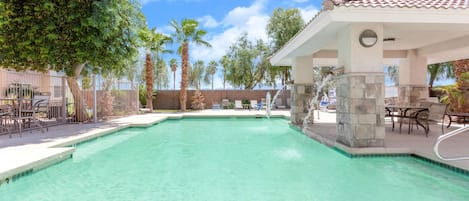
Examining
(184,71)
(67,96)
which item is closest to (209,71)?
(184,71)

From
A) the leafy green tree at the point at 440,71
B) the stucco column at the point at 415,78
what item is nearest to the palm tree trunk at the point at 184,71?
the stucco column at the point at 415,78

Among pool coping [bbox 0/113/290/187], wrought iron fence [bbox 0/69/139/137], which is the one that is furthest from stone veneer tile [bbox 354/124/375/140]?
wrought iron fence [bbox 0/69/139/137]

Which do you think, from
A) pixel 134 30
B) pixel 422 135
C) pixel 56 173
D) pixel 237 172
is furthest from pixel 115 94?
pixel 422 135

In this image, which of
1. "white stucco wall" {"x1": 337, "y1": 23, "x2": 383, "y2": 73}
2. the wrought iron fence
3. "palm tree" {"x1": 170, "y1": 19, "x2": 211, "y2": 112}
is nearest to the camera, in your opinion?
"white stucco wall" {"x1": 337, "y1": 23, "x2": 383, "y2": 73}

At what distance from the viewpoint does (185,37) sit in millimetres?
20922

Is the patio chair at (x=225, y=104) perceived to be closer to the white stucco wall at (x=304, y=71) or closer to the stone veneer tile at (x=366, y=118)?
the white stucco wall at (x=304, y=71)

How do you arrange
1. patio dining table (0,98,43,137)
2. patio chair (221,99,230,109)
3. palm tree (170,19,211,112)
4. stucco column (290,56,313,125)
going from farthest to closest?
patio chair (221,99,230,109), palm tree (170,19,211,112), stucco column (290,56,313,125), patio dining table (0,98,43,137)

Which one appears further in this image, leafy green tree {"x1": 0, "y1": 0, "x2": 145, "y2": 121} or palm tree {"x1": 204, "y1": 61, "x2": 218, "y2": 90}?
palm tree {"x1": 204, "y1": 61, "x2": 218, "y2": 90}

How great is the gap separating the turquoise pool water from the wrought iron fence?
4.07 m

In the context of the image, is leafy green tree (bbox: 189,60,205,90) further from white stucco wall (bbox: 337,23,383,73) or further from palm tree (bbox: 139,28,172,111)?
white stucco wall (bbox: 337,23,383,73)

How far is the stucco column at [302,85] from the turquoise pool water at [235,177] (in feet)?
12.7

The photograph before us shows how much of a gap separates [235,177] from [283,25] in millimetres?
22424

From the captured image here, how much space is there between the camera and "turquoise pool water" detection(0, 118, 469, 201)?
4.32 m

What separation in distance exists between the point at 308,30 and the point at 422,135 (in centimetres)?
396
